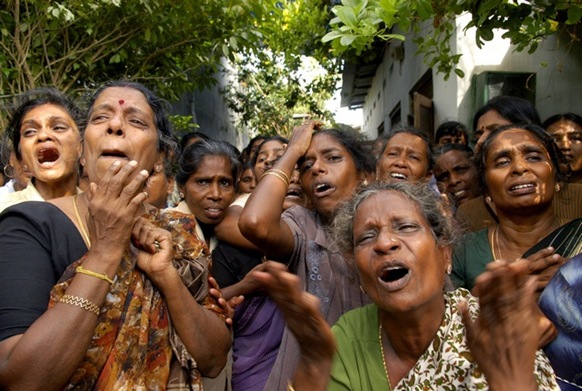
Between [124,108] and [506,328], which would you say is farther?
[124,108]

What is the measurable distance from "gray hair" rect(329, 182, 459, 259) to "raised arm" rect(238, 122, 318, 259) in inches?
9.5

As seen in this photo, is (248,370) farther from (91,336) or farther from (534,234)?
(534,234)

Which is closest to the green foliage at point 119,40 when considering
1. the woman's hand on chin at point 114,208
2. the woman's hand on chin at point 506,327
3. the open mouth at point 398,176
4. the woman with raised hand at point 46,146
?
the woman with raised hand at point 46,146

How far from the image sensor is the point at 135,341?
162 centimetres

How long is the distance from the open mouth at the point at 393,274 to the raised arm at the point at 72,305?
2.94 ft

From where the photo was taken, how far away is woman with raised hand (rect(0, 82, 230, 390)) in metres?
1.46

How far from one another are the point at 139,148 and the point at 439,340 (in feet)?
4.16

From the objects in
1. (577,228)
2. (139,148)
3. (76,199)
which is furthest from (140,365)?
(577,228)

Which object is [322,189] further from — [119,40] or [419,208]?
[119,40]

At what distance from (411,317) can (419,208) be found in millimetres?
438

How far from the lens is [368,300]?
2.39 m

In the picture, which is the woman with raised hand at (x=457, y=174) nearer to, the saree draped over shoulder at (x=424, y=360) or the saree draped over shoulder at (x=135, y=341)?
the saree draped over shoulder at (x=424, y=360)

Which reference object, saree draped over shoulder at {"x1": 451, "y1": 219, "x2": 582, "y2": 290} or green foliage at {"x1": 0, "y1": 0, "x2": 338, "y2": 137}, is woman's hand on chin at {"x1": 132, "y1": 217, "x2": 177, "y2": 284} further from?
green foliage at {"x1": 0, "y1": 0, "x2": 338, "y2": 137}

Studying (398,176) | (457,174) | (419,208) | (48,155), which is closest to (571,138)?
(457,174)
